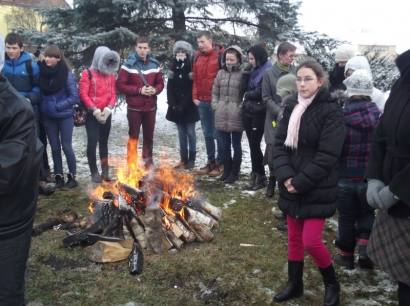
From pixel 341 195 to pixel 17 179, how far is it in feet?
10.9

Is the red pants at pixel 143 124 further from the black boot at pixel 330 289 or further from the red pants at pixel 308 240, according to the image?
the black boot at pixel 330 289

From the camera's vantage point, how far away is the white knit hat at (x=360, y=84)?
435 cm

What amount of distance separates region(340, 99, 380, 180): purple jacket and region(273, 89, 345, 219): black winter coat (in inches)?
26.7

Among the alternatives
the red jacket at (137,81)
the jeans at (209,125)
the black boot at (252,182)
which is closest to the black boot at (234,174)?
the black boot at (252,182)

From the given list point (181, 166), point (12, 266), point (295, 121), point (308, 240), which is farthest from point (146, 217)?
point (181, 166)

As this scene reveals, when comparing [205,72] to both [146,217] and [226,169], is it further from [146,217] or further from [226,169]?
[146,217]

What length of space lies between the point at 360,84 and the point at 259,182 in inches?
132

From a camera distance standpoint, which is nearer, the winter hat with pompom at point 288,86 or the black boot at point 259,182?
the winter hat with pompom at point 288,86

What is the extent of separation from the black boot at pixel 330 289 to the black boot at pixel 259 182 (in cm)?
348

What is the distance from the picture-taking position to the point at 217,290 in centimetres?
421

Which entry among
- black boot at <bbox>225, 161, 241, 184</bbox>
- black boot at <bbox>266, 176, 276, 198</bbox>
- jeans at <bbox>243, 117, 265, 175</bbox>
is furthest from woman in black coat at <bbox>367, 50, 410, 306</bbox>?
black boot at <bbox>225, 161, 241, 184</bbox>

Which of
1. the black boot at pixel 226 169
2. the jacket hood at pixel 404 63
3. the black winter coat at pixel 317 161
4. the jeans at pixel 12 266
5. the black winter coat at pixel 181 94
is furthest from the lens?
the black winter coat at pixel 181 94

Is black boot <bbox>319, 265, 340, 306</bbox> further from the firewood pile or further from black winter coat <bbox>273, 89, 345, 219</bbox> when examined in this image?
the firewood pile

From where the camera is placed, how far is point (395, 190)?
8.91 feet
